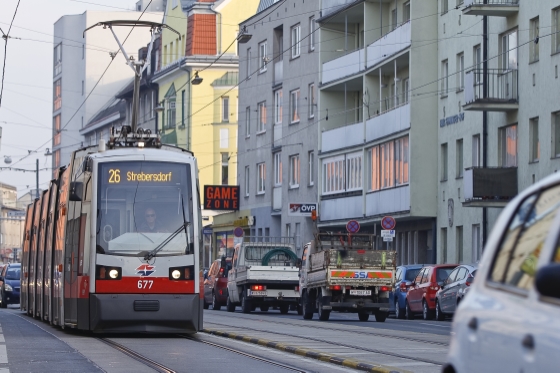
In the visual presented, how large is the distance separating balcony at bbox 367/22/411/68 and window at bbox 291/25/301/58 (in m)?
9.92

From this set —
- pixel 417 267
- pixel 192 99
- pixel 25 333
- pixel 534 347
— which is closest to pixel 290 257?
pixel 417 267

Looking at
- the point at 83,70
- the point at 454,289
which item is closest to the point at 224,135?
the point at 83,70

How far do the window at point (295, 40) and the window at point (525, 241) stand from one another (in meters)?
53.8

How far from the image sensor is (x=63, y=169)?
24.3 meters

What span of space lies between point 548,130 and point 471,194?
3547 mm

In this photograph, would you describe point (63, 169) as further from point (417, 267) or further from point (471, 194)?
point (471, 194)

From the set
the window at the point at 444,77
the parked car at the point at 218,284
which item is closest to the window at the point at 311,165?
the window at the point at 444,77

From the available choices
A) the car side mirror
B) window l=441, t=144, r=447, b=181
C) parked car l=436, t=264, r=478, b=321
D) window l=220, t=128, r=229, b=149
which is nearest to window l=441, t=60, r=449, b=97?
window l=441, t=144, r=447, b=181

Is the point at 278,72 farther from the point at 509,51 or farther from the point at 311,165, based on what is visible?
the point at 509,51

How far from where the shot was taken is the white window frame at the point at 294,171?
59750 mm

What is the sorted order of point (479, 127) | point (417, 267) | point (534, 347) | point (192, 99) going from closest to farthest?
1. point (534, 347)
2. point (417, 267)
3. point (479, 127)
4. point (192, 99)

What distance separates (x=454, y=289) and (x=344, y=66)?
944 inches

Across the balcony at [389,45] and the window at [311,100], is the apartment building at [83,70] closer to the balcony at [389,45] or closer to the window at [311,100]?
the window at [311,100]

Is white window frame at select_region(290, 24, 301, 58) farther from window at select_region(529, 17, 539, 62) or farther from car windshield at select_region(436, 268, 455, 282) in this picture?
car windshield at select_region(436, 268, 455, 282)
